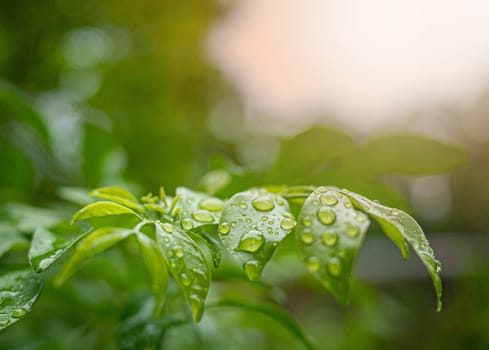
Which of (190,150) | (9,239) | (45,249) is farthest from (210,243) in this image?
(190,150)

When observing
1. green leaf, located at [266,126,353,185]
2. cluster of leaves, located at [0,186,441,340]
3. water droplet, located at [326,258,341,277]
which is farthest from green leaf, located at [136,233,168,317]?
green leaf, located at [266,126,353,185]

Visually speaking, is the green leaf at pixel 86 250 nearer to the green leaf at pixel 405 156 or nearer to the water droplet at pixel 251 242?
the water droplet at pixel 251 242

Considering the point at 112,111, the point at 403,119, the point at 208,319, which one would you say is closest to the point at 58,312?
the point at 208,319

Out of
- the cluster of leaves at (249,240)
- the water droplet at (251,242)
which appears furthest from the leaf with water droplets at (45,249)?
the water droplet at (251,242)

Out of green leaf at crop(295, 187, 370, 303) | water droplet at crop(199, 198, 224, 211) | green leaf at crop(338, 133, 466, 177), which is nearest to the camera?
green leaf at crop(295, 187, 370, 303)

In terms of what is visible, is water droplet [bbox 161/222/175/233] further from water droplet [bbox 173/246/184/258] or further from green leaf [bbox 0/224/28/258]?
green leaf [bbox 0/224/28/258]

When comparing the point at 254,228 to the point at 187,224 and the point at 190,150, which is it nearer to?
the point at 187,224
